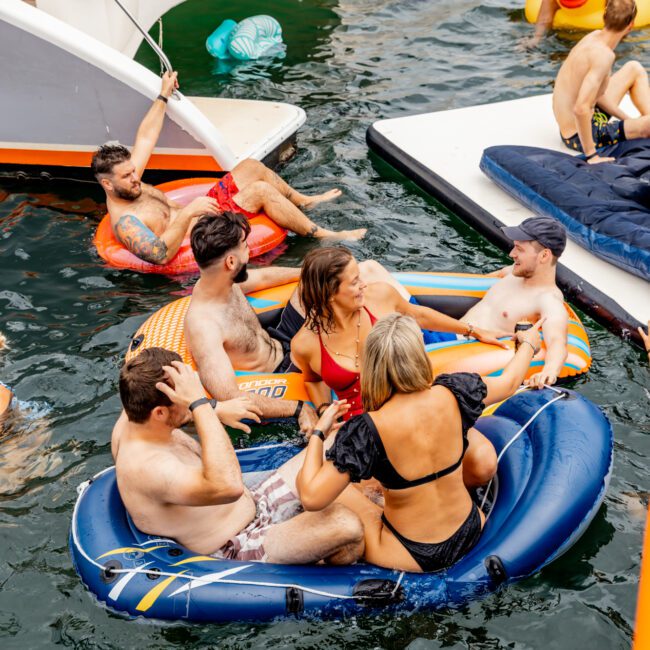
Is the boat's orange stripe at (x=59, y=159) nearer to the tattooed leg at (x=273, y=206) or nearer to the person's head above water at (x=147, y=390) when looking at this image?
the tattooed leg at (x=273, y=206)

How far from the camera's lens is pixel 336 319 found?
438cm

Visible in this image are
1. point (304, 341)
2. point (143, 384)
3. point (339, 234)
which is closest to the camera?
point (143, 384)

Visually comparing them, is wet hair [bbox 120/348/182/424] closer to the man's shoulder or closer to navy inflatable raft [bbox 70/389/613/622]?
navy inflatable raft [bbox 70/389/613/622]

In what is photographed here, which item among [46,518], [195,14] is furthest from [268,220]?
[195,14]

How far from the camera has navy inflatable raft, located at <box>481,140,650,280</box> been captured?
593cm

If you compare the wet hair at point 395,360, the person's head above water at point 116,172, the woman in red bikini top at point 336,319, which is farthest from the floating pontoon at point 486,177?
the wet hair at point 395,360

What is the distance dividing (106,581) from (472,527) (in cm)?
158

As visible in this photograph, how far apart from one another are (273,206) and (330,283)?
272 centimetres

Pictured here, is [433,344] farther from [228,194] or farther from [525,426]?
[228,194]

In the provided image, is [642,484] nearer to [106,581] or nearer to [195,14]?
[106,581]

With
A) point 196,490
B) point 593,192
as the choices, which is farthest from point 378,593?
point 593,192

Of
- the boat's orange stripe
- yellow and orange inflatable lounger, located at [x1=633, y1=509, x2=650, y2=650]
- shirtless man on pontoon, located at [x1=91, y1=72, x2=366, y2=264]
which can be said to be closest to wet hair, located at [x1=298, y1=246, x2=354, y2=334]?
yellow and orange inflatable lounger, located at [x1=633, y1=509, x2=650, y2=650]

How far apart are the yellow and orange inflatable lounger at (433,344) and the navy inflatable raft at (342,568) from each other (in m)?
0.92

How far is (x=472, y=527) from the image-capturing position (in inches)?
143
